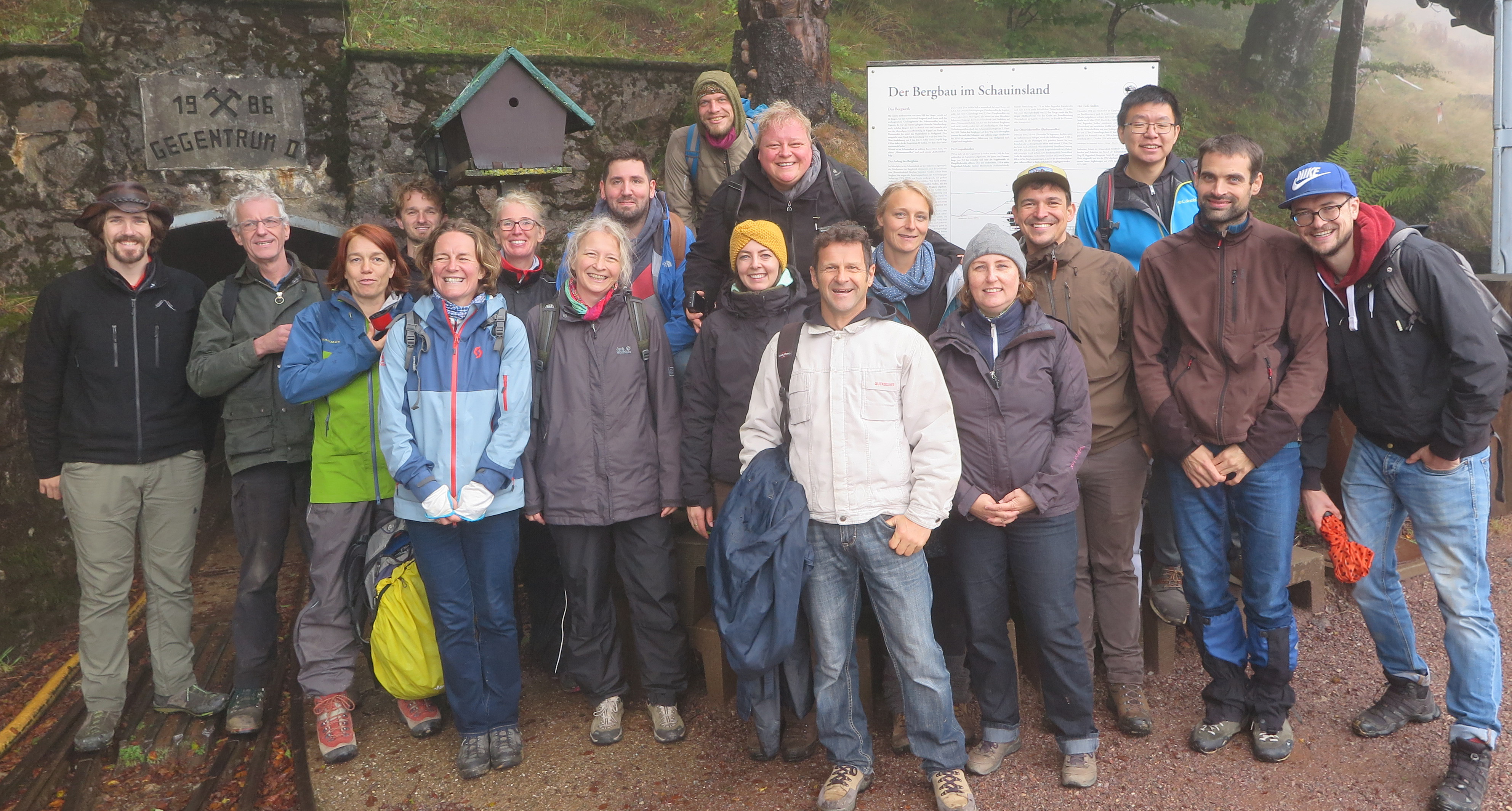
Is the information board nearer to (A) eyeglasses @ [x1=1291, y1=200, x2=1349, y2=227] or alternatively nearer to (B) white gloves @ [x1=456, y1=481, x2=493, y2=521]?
(A) eyeglasses @ [x1=1291, y1=200, x2=1349, y2=227]

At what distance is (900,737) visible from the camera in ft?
12.5

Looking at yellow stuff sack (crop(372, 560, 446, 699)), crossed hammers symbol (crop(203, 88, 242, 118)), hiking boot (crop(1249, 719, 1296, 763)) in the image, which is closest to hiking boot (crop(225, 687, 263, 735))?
yellow stuff sack (crop(372, 560, 446, 699))

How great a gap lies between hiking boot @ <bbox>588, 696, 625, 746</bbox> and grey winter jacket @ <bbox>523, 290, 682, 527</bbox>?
87cm

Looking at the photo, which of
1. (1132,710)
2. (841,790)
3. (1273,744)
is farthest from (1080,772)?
(841,790)

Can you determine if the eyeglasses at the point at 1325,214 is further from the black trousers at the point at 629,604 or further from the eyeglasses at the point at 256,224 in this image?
the eyeglasses at the point at 256,224

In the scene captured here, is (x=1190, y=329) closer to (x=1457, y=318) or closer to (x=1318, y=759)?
(x=1457, y=318)

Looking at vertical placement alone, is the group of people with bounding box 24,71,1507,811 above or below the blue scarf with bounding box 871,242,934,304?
below

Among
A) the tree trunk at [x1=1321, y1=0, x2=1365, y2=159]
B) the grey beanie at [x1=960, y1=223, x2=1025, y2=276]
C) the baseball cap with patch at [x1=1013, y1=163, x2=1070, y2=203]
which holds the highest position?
the tree trunk at [x1=1321, y1=0, x2=1365, y2=159]

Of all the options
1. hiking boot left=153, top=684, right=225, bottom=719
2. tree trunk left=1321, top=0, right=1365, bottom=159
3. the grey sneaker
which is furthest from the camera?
tree trunk left=1321, top=0, right=1365, bottom=159

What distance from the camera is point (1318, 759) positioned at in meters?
3.58

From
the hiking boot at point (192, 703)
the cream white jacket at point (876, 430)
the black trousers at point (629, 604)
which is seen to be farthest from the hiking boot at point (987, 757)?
the hiking boot at point (192, 703)

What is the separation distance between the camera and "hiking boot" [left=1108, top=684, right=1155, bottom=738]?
3791 millimetres

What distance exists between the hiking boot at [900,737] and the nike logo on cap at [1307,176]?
2393 mm

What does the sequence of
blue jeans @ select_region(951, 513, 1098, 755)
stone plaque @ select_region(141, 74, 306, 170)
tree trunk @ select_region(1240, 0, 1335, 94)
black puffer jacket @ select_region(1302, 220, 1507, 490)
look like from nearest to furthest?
black puffer jacket @ select_region(1302, 220, 1507, 490)
blue jeans @ select_region(951, 513, 1098, 755)
stone plaque @ select_region(141, 74, 306, 170)
tree trunk @ select_region(1240, 0, 1335, 94)
